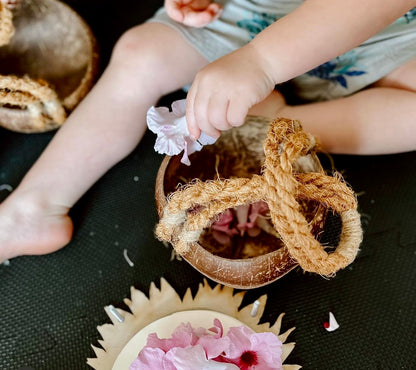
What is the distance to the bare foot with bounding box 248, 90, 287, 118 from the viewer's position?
746 mm

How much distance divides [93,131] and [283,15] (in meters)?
0.33

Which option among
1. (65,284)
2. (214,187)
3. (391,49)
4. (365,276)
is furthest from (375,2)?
(65,284)

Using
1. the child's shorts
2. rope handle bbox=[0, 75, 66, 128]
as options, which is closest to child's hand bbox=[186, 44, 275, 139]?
the child's shorts

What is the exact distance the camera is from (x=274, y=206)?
492 millimetres

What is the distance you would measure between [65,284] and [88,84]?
0.33 m

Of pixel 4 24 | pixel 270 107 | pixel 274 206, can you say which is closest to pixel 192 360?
pixel 274 206

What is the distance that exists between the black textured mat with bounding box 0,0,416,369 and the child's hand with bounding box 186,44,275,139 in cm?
27

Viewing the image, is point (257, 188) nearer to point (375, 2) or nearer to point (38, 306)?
point (375, 2)

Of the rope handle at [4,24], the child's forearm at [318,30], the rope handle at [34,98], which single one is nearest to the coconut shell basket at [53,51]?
the rope handle at [34,98]

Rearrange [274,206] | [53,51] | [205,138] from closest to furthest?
1. [274,206]
2. [205,138]
3. [53,51]

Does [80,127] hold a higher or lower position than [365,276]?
higher

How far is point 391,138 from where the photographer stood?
2.33ft

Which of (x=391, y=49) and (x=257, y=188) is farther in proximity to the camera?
(x=391, y=49)

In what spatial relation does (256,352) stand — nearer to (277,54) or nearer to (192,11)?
(277,54)
